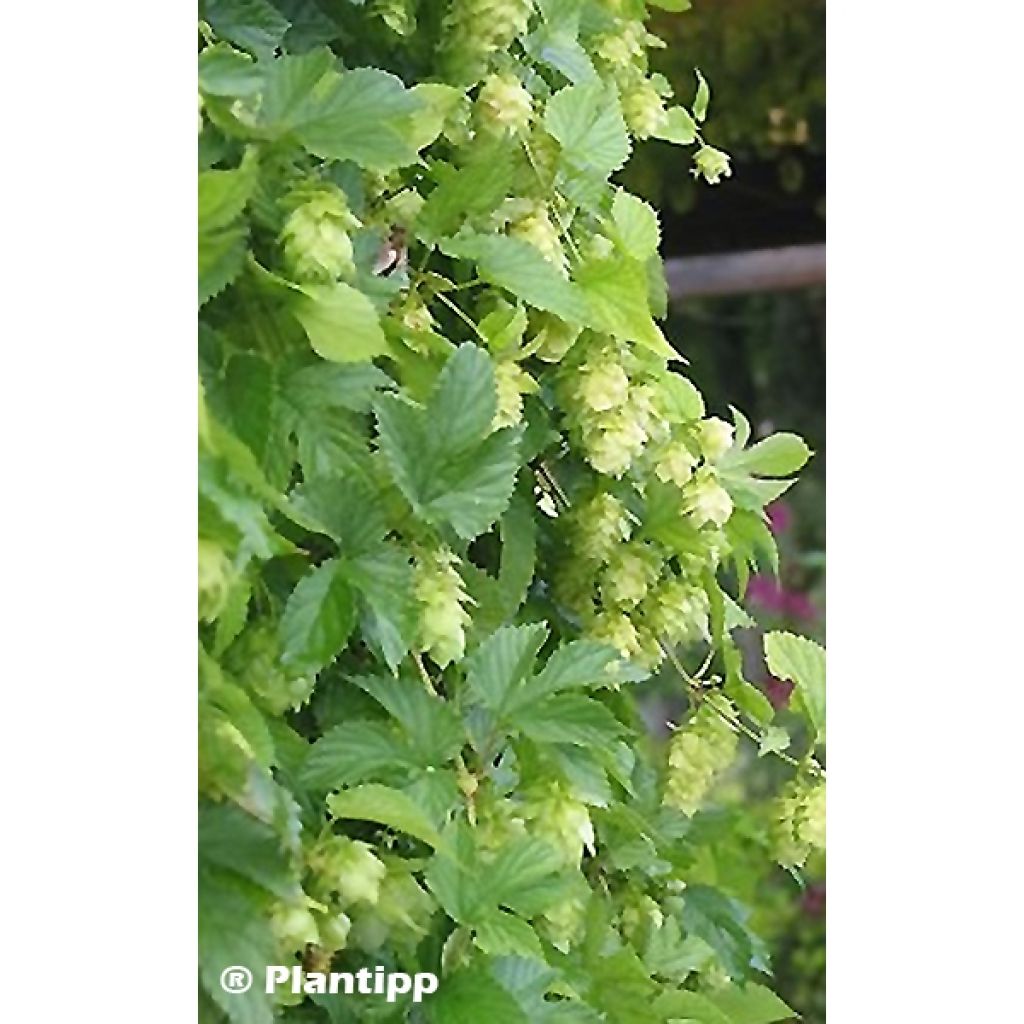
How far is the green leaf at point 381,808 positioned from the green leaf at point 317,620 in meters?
0.04

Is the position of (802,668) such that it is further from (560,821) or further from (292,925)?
(292,925)

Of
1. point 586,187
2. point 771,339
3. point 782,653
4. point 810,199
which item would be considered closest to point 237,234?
point 586,187

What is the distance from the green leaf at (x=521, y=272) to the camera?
25.6 inches

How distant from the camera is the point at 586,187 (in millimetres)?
709

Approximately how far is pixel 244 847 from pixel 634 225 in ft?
1.05

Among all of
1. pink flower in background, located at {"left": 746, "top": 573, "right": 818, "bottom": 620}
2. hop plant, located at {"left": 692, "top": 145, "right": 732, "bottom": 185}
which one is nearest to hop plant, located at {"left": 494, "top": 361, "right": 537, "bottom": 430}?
hop plant, located at {"left": 692, "top": 145, "right": 732, "bottom": 185}

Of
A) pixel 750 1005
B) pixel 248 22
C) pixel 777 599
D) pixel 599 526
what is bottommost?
pixel 777 599

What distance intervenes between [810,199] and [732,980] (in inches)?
17.0

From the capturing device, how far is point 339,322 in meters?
0.58

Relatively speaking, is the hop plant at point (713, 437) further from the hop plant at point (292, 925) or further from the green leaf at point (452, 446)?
the hop plant at point (292, 925)

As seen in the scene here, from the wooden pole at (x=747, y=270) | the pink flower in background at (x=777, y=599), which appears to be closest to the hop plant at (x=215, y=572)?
the wooden pole at (x=747, y=270)

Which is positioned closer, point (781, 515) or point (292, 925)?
point (292, 925)

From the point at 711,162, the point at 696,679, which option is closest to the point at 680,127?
the point at 711,162
